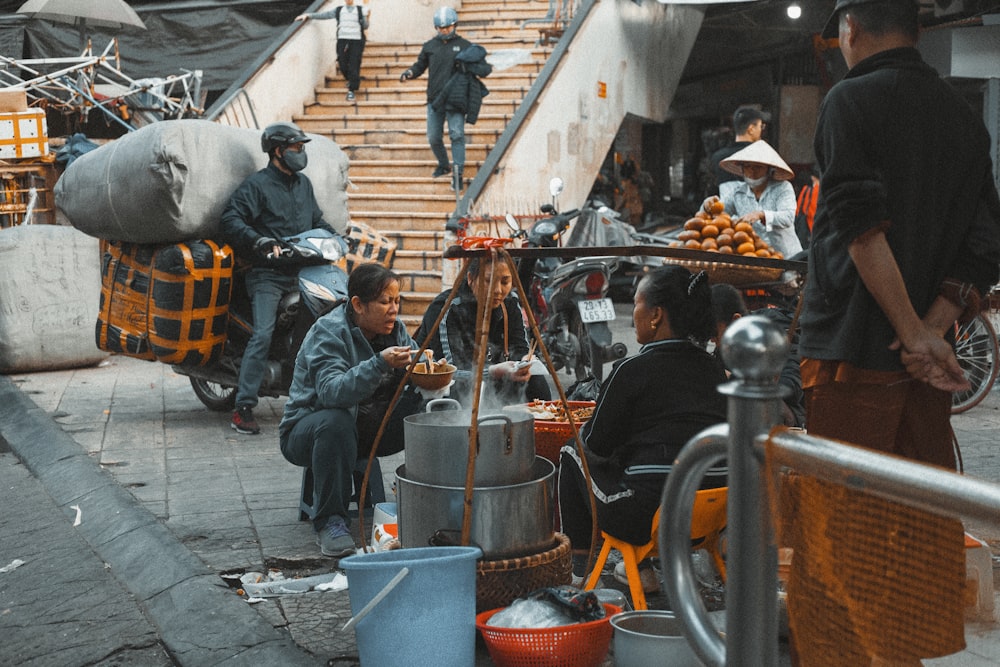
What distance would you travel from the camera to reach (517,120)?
13039 mm

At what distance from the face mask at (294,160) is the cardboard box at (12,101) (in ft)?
21.8

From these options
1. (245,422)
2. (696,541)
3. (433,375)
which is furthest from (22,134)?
(696,541)

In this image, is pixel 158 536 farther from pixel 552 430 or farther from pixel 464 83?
pixel 464 83

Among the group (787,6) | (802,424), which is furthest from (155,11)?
(802,424)

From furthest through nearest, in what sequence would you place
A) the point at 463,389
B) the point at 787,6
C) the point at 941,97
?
the point at 787,6, the point at 463,389, the point at 941,97

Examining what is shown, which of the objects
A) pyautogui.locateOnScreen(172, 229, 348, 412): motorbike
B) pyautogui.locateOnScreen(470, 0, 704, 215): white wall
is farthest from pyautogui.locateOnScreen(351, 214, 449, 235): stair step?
pyautogui.locateOnScreen(172, 229, 348, 412): motorbike

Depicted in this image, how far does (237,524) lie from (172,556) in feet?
2.02

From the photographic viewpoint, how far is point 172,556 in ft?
15.8

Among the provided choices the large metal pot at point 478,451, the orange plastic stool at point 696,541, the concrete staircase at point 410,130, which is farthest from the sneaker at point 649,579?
the concrete staircase at point 410,130

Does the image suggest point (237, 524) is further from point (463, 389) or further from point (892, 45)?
point (892, 45)

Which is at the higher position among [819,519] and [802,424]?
[819,519]

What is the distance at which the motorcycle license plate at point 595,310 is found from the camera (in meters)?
8.30

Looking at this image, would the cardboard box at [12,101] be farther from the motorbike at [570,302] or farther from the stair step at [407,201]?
the motorbike at [570,302]

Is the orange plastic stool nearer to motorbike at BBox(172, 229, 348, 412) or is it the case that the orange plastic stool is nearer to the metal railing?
the metal railing
